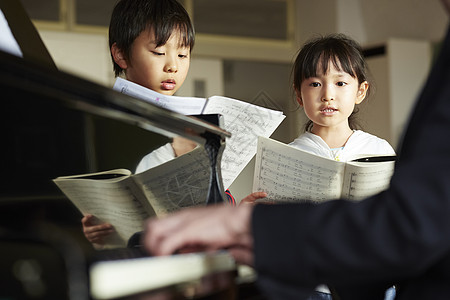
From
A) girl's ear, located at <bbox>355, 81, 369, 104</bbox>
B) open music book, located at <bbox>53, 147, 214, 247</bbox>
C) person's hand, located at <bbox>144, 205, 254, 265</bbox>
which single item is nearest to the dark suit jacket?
person's hand, located at <bbox>144, 205, 254, 265</bbox>

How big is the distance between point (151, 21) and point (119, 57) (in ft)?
0.49

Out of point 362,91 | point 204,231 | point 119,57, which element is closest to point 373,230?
point 204,231

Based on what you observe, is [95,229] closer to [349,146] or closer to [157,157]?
[157,157]

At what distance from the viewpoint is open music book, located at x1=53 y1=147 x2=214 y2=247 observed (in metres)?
0.93

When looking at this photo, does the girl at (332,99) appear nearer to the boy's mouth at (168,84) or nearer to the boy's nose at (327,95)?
the boy's nose at (327,95)

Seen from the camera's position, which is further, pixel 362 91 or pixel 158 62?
pixel 362 91

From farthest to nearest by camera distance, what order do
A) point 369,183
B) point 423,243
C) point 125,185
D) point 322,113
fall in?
1. point 322,113
2. point 369,183
3. point 125,185
4. point 423,243

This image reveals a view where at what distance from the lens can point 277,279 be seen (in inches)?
23.1

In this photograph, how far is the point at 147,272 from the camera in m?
0.59

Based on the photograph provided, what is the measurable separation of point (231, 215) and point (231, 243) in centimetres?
3

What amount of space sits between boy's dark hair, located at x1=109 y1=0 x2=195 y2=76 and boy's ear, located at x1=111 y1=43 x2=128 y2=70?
0.04 ft

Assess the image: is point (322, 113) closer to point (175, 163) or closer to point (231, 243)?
point (175, 163)

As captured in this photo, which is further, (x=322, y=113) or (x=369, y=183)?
(x=322, y=113)

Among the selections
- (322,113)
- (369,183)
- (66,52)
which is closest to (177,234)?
(369,183)
